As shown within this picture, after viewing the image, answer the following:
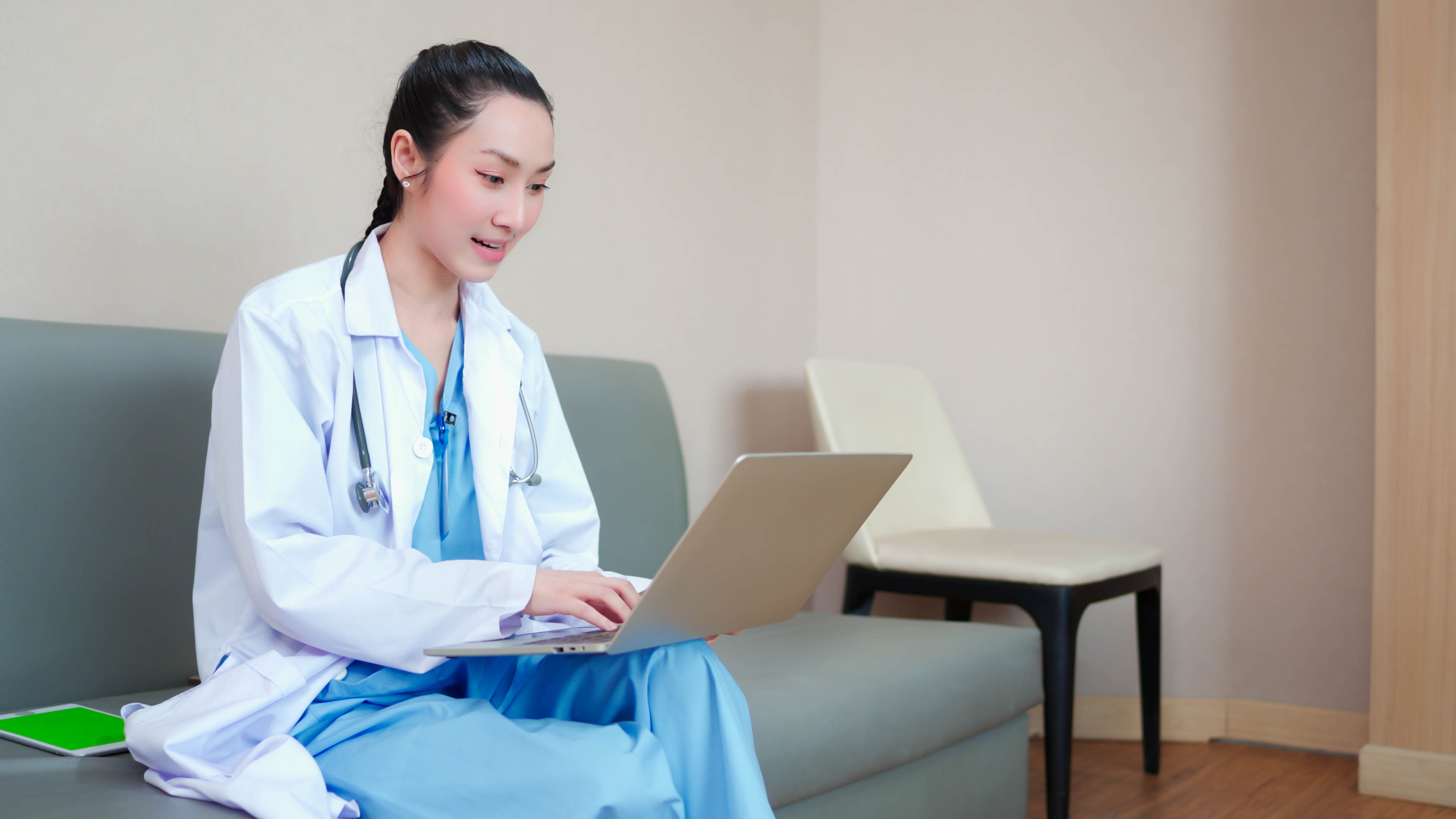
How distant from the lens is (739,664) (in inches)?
64.3

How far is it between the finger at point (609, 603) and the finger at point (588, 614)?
1 centimetres

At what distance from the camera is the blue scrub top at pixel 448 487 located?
48.6 inches

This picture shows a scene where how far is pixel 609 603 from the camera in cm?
110

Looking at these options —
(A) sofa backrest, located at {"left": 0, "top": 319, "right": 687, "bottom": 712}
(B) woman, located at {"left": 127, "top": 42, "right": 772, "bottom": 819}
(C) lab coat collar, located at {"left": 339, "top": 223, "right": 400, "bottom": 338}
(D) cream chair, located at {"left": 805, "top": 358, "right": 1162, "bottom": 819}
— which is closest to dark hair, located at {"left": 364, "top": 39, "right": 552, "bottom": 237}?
(B) woman, located at {"left": 127, "top": 42, "right": 772, "bottom": 819}

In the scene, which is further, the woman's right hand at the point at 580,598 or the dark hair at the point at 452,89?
the dark hair at the point at 452,89

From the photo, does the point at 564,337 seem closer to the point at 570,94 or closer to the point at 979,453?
the point at 570,94

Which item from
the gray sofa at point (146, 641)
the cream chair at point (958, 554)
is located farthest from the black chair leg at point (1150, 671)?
the gray sofa at point (146, 641)

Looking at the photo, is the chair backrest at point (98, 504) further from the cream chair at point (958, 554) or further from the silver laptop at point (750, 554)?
the cream chair at point (958, 554)

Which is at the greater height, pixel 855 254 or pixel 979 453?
pixel 855 254

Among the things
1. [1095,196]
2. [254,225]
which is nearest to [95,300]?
[254,225]

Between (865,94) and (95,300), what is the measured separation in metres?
2.05

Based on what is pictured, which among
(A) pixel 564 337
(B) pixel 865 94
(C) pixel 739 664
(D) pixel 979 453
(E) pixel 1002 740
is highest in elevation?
(B) pixel 865 94

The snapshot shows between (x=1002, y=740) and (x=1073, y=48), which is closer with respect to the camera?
(x=1002, y=740)

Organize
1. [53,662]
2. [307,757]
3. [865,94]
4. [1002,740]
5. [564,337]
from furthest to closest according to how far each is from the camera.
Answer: [865,94] → [564,337] → [1002,740] → [53,662] → [307,757]
